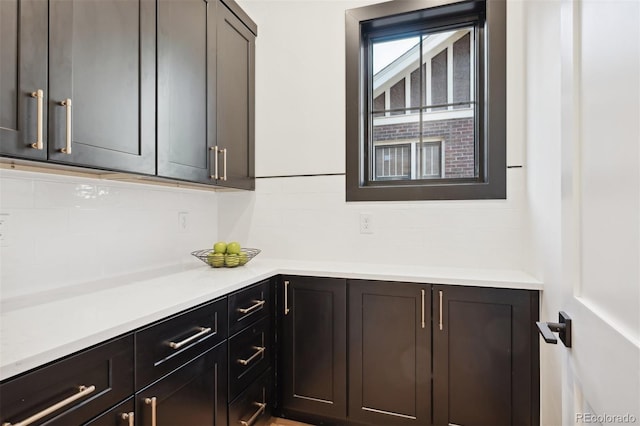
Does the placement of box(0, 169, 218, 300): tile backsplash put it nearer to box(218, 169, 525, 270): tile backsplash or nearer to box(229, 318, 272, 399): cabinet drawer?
box(218, 169, 525, 270): tile backsplash

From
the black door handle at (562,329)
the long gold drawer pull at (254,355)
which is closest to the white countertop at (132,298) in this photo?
the long gold drawer pull at (254,355)

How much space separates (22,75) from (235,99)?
1.23 m

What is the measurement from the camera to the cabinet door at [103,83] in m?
1.08

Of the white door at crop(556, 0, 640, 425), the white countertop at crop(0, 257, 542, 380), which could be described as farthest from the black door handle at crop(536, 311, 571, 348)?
the white countertop at crop(0, 257, 542, 380)

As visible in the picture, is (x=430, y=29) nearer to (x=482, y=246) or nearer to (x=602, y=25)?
(x=482, y=246)

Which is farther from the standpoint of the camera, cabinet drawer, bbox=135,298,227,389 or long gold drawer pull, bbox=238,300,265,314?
long gold drawer pull, bbox=238,300,265,314

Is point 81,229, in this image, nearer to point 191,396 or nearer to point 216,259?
point 216,259

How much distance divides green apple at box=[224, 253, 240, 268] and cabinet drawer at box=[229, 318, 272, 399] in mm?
360

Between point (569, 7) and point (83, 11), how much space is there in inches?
57.6

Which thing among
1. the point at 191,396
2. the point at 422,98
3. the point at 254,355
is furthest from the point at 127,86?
the point at 422,98

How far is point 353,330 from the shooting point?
1784mm

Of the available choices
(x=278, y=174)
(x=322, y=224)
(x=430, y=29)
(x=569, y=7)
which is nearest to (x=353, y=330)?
(x=322, y=224)

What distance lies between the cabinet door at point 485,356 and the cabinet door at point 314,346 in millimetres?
484

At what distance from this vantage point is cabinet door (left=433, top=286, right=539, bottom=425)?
5.10 feet
